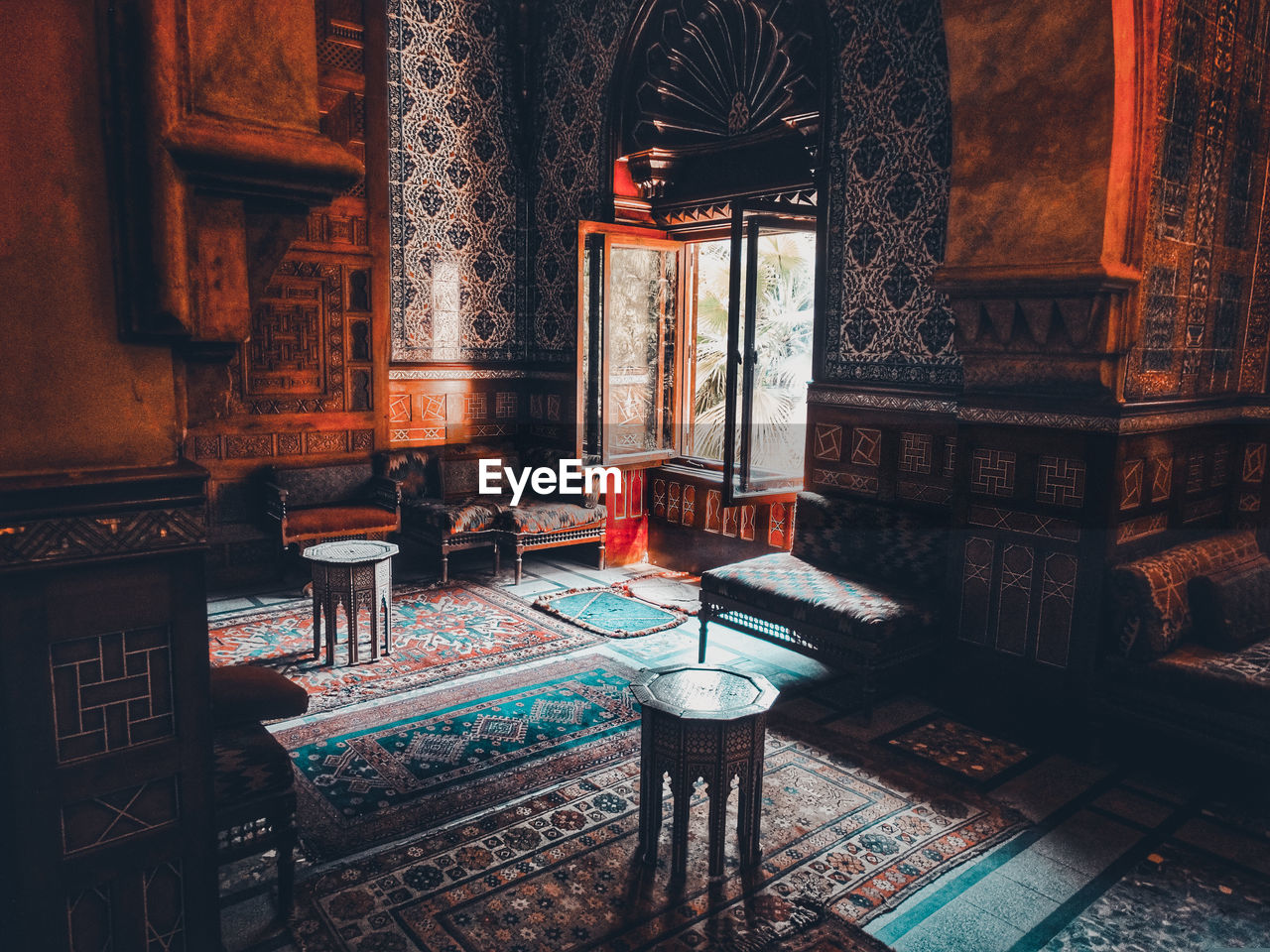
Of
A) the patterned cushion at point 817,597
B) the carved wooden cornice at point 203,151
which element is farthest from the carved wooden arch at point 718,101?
the carved wooden cornice at point 203,151

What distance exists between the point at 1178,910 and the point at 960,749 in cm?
106

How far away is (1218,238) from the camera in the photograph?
12.7 feet

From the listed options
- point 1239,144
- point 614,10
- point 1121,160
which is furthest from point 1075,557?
point 614,10

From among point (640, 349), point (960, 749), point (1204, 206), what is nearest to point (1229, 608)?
point (960, 749)

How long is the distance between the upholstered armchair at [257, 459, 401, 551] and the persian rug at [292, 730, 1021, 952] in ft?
9.60

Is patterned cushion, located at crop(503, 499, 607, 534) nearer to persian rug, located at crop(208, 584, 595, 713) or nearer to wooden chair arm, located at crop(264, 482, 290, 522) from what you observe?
persian rug, located at crop(208, 584, 595, 713)

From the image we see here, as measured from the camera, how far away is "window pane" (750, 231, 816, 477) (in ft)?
19.7

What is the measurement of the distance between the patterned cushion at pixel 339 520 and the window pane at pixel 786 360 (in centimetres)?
240

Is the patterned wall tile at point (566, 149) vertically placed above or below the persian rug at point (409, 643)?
above

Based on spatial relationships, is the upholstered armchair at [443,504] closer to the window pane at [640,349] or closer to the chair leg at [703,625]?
the window pane at [640,349]

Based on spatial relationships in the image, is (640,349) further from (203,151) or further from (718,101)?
(203,151)

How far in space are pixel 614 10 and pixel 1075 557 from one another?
4530mm

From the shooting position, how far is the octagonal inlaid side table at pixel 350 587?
165 inches

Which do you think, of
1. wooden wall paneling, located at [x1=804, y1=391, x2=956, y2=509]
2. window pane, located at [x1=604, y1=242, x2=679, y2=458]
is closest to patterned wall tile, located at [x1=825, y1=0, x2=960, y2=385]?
wooden wall paneling, located at [x1=804, y1=391, x2=956, y2=509]
